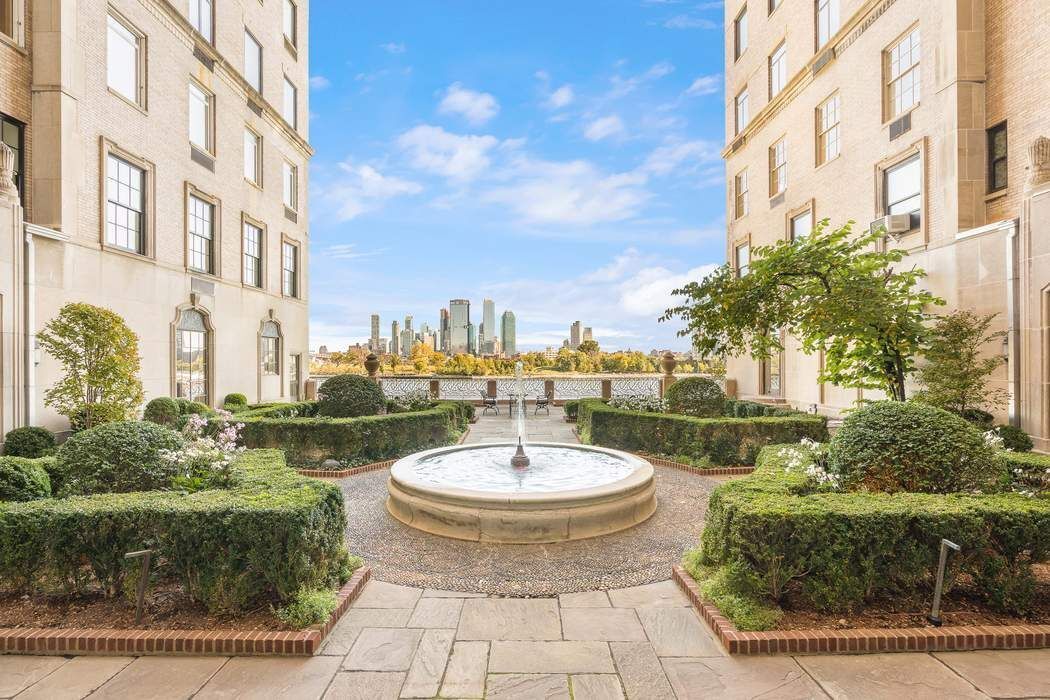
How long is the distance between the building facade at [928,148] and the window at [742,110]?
1471 mm

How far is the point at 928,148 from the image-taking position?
480 inches

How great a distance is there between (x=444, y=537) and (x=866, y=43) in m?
17.0

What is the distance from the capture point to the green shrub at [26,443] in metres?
9.35

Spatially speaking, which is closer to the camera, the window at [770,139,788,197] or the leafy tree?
the leafy tree

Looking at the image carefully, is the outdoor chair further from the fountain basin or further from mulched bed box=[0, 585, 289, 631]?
mulched bed box=[0, 585, 289, 631]

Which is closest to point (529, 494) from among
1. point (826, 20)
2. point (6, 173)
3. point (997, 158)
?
point (6, 173)

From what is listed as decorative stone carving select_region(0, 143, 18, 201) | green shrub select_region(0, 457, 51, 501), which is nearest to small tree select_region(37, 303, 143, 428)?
decorative stone carving select_region(0, 143, 18, 201)

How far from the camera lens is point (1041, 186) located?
948 cm

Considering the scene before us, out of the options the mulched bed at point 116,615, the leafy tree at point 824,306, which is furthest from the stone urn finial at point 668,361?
the mulched bed at point 116,615

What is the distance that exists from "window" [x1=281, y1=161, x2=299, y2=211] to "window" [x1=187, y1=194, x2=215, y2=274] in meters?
5.59

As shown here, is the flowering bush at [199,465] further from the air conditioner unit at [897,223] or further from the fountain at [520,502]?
the air conditioner unit at [897,223]

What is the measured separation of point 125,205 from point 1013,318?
19.9m

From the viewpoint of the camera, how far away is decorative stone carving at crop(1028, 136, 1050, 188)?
9.49m

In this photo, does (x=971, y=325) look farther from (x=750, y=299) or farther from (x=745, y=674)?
(x=745, y=674)
